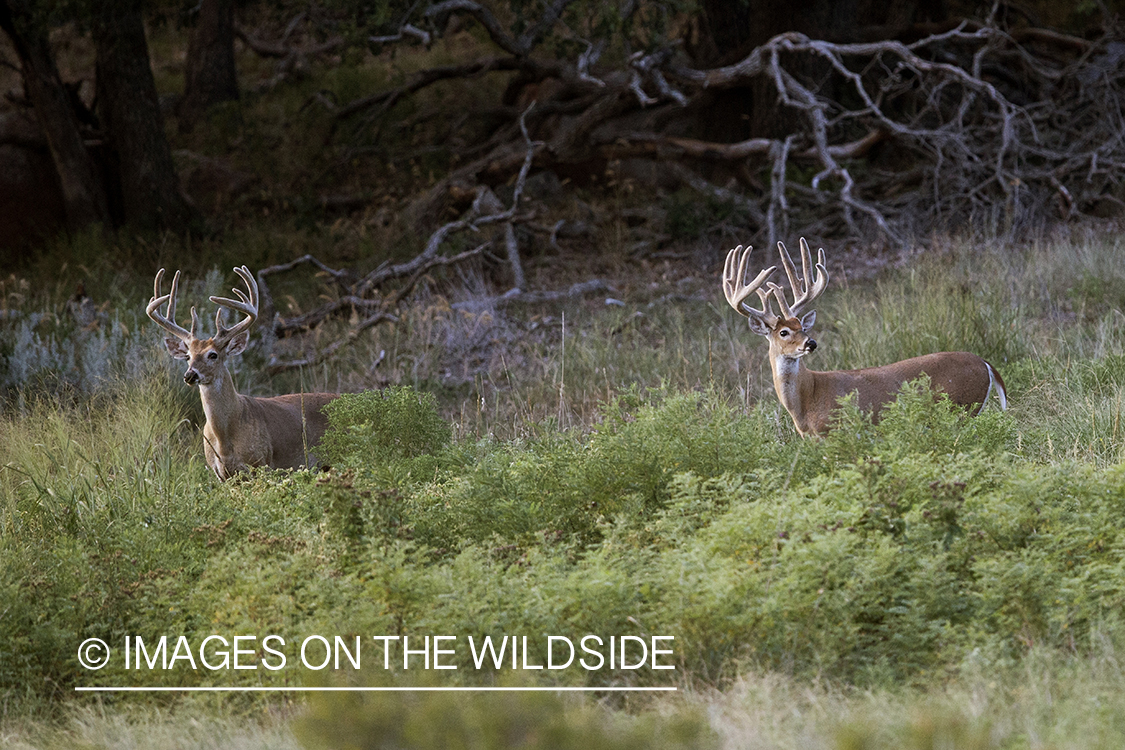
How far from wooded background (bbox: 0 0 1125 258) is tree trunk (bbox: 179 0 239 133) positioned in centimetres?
117

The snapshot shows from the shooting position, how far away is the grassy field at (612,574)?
3227 millimetres

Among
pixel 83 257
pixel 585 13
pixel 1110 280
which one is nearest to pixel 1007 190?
pixel 1110 280

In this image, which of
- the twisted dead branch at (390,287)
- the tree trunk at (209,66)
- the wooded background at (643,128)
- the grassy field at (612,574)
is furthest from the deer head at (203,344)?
the tree trunk at (209,66)

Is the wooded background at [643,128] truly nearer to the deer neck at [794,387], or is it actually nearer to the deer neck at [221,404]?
the deer neck at [794,387]

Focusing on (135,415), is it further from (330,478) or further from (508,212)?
(508,212)

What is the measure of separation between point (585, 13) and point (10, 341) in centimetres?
667

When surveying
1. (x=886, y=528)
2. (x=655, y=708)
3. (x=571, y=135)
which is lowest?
(x=655, y=708)

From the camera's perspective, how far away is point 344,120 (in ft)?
55.6

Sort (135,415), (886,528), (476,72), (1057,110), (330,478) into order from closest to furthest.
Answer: (886,528)
(330,478)
(135,415)
(1057,110)
(476,72)

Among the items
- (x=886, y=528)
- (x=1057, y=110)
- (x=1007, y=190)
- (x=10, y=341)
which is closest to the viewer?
(x=886, y=528)

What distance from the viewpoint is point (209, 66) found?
18.2m

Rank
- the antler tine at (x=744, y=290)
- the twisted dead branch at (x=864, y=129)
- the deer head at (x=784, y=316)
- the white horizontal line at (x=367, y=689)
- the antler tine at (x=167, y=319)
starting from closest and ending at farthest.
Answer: the white horizontal line at (x=367, y=689) < the deer head at (x=784, y=316) < the antler tine at (x=744, y=290) < the antler tine at (x=167, y=319) < the twisted dead branch at (x=864, y=129)

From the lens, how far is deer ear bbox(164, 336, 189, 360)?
257 inches

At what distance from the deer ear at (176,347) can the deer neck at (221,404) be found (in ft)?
0.79
